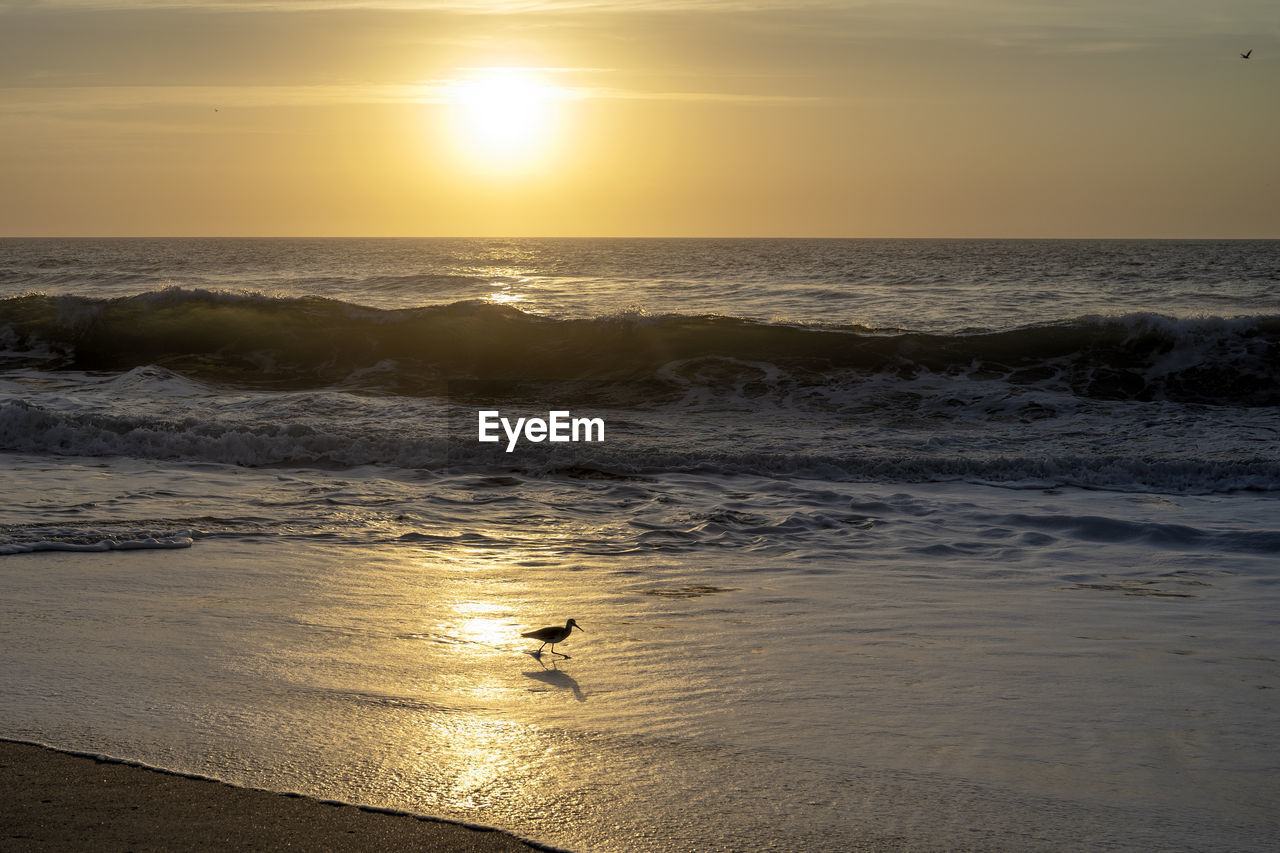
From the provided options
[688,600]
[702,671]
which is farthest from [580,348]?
[702,671]

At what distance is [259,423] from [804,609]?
936 cm

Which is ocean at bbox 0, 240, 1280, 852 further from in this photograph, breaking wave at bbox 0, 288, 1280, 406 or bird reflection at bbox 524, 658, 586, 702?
breaking wave at bbox 0, 288, 1280, 406

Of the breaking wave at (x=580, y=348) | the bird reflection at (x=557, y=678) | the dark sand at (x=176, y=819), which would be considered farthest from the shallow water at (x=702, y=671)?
the breaking wave at (x=580, y=348)

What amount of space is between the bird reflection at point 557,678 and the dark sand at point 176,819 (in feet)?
4.81

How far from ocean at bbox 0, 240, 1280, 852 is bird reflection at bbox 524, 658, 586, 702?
0.02 m

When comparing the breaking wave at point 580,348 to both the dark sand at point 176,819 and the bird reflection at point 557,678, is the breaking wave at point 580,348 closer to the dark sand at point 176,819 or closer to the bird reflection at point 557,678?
the bird reflection at point 557,678

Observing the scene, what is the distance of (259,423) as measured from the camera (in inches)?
535

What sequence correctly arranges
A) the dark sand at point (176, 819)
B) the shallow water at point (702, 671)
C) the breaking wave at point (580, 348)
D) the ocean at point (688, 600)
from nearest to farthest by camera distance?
the dark sand at point (176, 819) → the shallow water at point (702, 671) → the ocean at point (688, 600) → the breaking wave at point (580, 348)

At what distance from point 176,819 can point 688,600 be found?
3637mm

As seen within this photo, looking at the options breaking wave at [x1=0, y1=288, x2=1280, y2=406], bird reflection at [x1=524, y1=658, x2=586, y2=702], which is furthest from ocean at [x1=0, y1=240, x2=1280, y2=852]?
breaking wave at [x1=0, y1=288, x2=1280, y2=406]

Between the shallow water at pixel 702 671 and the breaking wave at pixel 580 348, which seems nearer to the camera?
the shallow water at pixel 702 671

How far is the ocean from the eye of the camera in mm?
3963

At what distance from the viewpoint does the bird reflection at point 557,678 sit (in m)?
4.99

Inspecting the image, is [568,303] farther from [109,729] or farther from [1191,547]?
[109,729]
